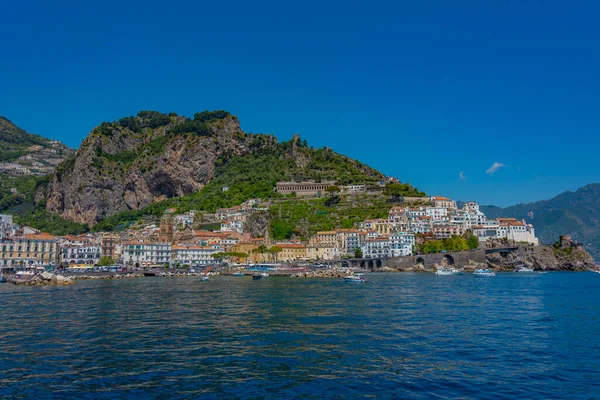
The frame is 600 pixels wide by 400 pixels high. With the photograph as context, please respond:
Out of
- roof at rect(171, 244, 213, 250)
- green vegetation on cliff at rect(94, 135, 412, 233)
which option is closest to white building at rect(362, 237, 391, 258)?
green vegetation on cliff at rect(94, 135, 412, 233)

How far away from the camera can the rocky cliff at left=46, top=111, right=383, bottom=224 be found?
14588cm

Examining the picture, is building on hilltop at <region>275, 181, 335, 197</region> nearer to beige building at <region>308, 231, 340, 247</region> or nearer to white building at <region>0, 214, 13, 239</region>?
beige building at <region>308, 231, 340, 247</region>

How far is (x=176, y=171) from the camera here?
5842 inches

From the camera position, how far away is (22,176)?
194 meters

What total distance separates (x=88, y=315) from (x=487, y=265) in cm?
8053

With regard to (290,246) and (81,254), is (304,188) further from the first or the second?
(81,254)

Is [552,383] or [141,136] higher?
[141,136]

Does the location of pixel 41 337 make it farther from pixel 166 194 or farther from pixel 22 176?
pixel 22 176

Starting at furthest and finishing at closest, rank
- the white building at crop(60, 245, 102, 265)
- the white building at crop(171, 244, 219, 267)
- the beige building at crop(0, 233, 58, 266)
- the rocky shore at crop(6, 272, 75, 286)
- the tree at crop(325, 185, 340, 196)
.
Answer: the tree at crop(325, 185, 340, 196) → the white building at crop(171, 244, 219, 267) → the white building at crop(60, 245, 102, 265) → the beige building at crop(0, 233, 58, 266) → the rocky shore at crop(6, 272, 75, 286)

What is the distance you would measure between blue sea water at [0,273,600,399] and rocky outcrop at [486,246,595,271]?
64.7 m

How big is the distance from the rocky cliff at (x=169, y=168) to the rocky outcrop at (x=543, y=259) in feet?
174

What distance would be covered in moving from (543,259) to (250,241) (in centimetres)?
5878

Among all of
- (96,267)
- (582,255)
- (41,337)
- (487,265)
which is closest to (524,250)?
(487,265)

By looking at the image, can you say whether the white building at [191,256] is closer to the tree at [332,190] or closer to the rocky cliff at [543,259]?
the tree at [332,190]
